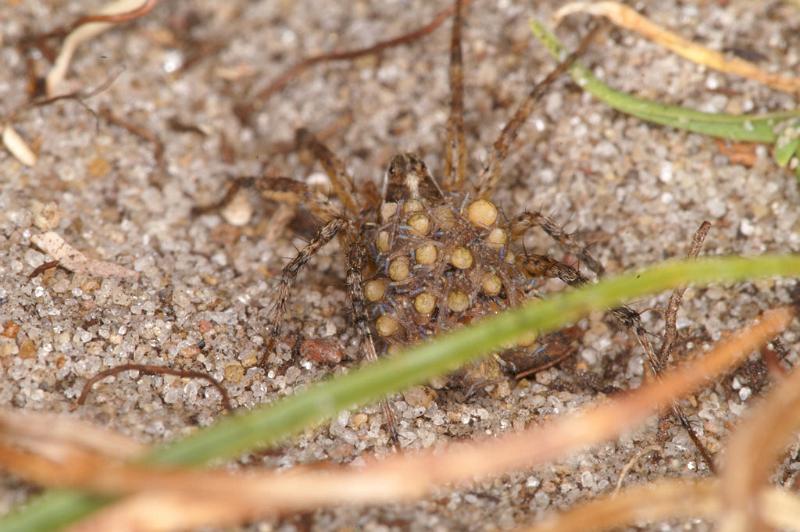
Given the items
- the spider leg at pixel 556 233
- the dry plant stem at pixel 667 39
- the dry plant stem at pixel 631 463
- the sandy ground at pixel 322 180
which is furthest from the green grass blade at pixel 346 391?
the dry plant stem at pixel 667 39

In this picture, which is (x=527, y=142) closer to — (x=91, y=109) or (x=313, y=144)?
(x=313, y=144)

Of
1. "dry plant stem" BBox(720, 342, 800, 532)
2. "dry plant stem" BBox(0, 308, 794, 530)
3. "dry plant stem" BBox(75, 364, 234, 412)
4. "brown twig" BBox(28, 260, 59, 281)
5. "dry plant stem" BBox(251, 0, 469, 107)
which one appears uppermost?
"dry plant stem" BBox(251, 0, 469, 107)

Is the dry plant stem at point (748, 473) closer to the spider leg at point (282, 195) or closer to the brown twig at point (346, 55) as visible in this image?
the spider leg at point (282, 195)

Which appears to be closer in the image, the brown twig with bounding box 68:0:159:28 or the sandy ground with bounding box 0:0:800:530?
the sandy ground with bounding box 0:0:800:530

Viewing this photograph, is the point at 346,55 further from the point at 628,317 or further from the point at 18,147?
the point at 628,317

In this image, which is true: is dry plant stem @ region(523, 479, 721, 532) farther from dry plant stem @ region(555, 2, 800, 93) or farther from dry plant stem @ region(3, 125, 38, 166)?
dry plant stem @ region(3, 125, 38, 166)

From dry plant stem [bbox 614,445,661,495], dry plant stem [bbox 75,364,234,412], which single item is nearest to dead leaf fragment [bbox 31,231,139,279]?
dry plant stem [bbox 75,364,234,412]
